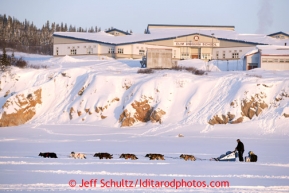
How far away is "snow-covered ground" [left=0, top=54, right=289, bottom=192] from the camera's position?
21.8 m

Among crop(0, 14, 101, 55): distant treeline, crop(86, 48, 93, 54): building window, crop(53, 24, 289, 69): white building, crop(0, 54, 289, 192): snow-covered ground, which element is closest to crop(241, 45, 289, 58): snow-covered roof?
crop(0, 54, 289, 192): snow-covered ground

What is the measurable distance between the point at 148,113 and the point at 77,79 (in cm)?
1186

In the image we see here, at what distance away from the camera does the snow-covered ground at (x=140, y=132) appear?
21.8 meters

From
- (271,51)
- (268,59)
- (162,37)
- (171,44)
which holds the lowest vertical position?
(268,59)

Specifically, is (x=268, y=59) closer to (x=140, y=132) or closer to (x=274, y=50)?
(x=274, y=50)

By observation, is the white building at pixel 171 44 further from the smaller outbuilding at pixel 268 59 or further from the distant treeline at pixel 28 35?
the distant treeline at pixel 28 35

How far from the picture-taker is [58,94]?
193 feet

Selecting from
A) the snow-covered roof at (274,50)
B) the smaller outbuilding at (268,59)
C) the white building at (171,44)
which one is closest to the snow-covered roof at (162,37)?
the white building at (171,44)

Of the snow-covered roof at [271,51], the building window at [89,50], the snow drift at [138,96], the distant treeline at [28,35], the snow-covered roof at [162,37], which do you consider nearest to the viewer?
the snow drift at [138,96]

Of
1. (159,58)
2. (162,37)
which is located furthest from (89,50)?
(159,58)

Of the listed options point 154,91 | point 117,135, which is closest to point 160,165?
point 117,135

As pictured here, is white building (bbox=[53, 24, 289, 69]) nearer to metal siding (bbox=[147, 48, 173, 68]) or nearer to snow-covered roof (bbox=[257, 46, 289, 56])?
snow-covered roof (bbox=[257, 46, 289, 56])

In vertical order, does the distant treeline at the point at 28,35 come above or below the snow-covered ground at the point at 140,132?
above

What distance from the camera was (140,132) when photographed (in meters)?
46.9
